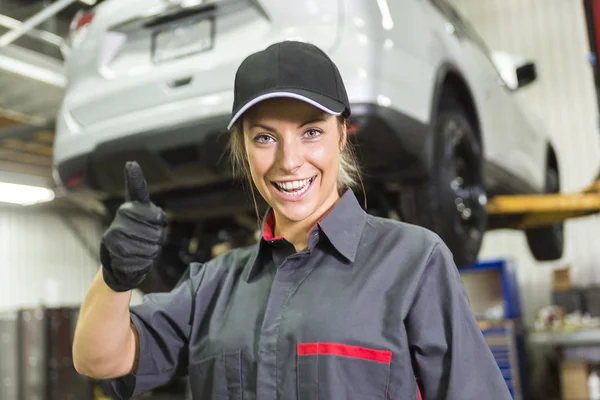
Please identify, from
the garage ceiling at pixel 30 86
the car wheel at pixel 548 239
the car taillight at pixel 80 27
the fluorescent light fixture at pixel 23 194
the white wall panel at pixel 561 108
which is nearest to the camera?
the car taillight at pixel 80 27

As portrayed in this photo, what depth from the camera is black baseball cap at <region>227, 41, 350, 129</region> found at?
929 millimetres

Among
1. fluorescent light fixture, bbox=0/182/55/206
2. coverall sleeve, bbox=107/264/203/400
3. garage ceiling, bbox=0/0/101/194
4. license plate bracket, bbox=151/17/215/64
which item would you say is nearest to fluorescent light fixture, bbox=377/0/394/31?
license plate bracket, bbox=151/17/215/64

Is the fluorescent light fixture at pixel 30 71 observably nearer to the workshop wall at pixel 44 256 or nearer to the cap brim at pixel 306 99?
the cap brim at pixel 306 99

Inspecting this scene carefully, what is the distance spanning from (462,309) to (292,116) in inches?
15.6

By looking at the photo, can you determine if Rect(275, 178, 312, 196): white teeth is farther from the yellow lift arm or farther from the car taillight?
the yellow lift arm

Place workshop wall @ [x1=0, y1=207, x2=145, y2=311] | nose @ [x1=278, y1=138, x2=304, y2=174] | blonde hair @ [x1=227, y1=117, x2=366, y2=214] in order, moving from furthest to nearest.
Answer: workshop wall @ [x1=0, y1=207, x2=145, y2=311] → blonde hair @ [x1=227, y1=117, x2=366, y2=214] → nose @ [x1=278, y1=138, x2=304, y2=174]

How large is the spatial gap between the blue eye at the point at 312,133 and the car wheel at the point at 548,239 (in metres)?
3.09

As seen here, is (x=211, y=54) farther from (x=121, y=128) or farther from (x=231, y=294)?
(x=231, y=294)

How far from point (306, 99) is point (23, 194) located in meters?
8.31

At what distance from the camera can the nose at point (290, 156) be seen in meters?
0.95

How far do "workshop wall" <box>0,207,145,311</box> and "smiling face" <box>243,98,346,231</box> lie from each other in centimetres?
901

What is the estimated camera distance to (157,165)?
6.33 ft

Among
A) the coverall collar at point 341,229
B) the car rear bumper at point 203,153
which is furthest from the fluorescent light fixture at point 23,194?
the coverall collar at point 341,229

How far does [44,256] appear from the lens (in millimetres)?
10328
